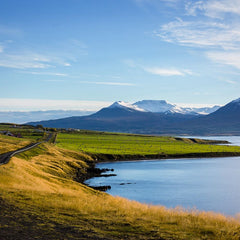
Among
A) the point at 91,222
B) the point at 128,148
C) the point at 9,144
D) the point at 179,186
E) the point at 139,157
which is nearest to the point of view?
the point at 91,222

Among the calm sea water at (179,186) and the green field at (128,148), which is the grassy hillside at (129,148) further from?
the calm sea water at (179,186)

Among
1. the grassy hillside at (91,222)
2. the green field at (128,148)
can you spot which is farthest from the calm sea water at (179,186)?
the green field at (128,148)

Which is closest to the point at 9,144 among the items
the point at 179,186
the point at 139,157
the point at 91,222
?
the point at 139,157

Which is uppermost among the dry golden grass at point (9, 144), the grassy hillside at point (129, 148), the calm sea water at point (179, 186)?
the dry golden grass at point (9, 144)

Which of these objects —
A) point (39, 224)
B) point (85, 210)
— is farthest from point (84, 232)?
point (85, 210)

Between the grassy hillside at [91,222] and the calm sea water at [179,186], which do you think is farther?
the calm sea water at [179,186]

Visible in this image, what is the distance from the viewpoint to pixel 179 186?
6625cm

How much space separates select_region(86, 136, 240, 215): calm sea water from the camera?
49.8 meters

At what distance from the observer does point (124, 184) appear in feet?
223

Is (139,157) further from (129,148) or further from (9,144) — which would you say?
(9,144)

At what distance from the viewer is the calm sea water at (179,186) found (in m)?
49.8

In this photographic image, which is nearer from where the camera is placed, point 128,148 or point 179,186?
point 179,186

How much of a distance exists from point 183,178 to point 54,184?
42.4m

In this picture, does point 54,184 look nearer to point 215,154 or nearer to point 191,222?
point 191,222
